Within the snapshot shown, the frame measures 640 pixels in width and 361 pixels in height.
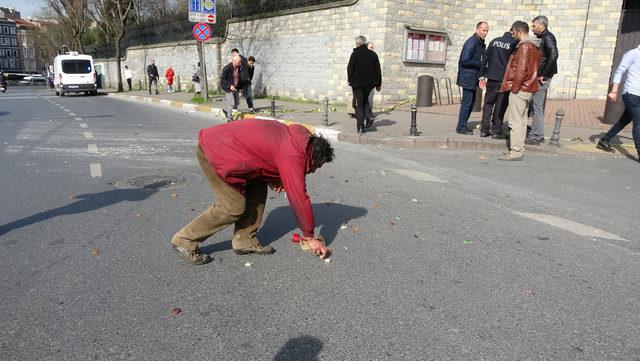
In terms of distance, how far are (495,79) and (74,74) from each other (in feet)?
91.5

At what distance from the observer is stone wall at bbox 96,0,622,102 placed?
1559 centimetres

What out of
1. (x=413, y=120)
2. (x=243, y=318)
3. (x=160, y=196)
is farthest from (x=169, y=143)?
(x=243, y=318)

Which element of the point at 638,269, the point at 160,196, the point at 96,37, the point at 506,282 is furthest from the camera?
the point at 96,37

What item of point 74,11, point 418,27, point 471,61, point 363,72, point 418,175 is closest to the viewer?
point 418,175

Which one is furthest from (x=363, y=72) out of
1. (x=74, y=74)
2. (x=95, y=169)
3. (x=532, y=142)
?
(x=74, y=74)

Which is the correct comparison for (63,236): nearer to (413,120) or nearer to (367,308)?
(367,308)

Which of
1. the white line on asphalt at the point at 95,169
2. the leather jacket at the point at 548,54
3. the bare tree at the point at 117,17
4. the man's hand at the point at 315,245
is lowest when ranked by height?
the white line on asphalt at the point at 95,169

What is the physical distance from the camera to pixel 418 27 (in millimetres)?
15922

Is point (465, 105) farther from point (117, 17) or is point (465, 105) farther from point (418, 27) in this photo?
point (117, 17)

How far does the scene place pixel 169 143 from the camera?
9375mm

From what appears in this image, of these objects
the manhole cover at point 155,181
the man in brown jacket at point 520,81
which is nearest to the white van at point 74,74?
the manhole cover at point 155,181

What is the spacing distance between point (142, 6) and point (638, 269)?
1589 inches

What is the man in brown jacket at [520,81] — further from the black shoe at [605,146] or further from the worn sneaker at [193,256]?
the worn sneaker at [193,256]

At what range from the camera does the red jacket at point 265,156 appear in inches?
113
